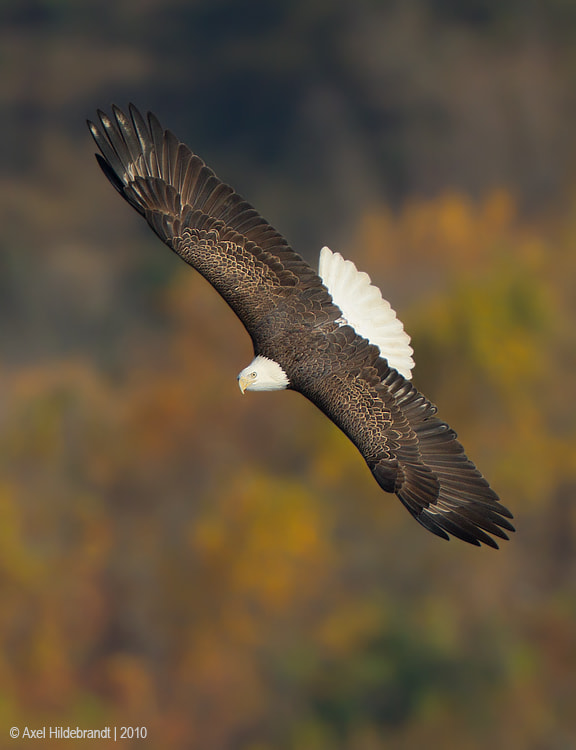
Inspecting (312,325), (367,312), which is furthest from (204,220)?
(367,312)

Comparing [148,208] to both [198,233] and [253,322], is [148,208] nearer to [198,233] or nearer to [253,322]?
[198,233]

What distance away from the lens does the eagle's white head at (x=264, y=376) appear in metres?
8.08

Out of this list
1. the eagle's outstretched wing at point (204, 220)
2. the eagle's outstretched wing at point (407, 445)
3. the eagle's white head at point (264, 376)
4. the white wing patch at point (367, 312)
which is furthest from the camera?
the white wing patch at point (367, 312)

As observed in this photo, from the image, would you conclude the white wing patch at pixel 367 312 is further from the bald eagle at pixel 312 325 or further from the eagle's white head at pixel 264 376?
the eagle's white head at pixel 264 376

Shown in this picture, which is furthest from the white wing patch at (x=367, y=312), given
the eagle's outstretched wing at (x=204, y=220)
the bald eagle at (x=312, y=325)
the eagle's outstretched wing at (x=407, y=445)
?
the eagle's outstretched wing at (x=407, y=445)

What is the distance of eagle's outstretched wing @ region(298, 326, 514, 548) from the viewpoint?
7.93 metres

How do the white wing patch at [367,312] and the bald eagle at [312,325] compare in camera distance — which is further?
the white wing patch at [367,312]

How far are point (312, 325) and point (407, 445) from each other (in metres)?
1.25

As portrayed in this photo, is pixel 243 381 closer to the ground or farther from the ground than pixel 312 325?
closer to the ground

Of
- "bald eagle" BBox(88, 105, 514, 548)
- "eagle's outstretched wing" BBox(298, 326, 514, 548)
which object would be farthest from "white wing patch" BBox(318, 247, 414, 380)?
"eagle's outstretched wing" BBox(298, 326, 514, 548)

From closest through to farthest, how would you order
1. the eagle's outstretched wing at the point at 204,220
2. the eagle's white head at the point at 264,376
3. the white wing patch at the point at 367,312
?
the eagle's white head at the point at 264,376, the eagle's outstretched wing at the point at 204,220, the white wing patch at the point at 367,312

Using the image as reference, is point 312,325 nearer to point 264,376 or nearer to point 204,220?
point 264,376

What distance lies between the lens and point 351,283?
8.52 metres

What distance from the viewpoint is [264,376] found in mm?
8094
